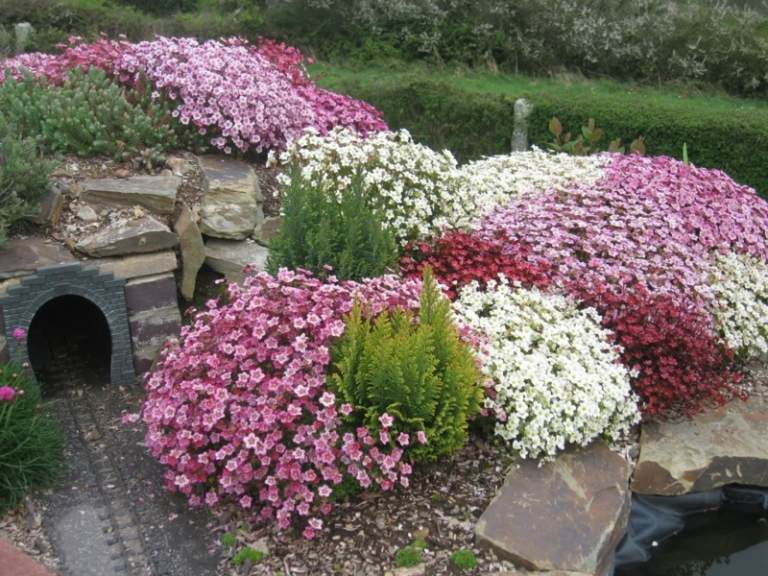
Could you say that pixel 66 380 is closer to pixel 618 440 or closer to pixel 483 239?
pixel 483 239

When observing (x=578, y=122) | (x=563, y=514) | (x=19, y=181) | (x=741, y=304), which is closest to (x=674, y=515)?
(x=563, y=514)

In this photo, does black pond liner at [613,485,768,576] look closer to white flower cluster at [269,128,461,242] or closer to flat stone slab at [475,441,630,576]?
flat stone slab at [475,441,630,576]

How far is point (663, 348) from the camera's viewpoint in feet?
16.7

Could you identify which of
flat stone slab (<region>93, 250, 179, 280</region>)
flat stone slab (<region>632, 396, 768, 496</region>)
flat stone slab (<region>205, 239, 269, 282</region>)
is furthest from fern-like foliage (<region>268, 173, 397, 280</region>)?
flat stone slab (<region>632, 396, 768, 496</region>)

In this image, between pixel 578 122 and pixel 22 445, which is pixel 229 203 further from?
pixel 578 122

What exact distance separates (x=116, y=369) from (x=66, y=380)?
0.39 meters

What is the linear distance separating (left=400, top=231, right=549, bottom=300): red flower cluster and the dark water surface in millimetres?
1745

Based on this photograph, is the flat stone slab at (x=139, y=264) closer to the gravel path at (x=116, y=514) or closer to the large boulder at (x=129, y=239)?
the large boulder at (x=129, y=239)

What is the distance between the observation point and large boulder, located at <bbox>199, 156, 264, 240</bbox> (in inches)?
230

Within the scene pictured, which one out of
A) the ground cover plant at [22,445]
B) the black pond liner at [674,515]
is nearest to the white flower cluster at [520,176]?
the black pond liner at [674,515]

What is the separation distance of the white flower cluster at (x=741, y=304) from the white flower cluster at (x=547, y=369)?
3.37 feet

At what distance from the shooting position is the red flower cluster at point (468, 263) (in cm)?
544

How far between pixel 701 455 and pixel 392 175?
8.93 ft

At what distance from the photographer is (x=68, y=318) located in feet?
20.3
